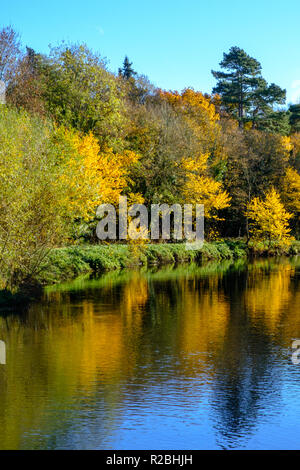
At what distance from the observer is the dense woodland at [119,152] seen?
23.9m

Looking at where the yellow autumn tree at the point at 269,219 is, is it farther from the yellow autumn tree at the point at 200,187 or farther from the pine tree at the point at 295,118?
the pine tree at the point at 295,118

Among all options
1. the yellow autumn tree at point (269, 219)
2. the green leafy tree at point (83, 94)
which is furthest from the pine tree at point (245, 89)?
the green leafy tree at point (83, 94)

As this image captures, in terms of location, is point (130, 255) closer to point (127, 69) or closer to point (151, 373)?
point (151, 373)

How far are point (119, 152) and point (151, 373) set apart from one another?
2970cm

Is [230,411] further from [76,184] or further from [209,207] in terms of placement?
[209,207]

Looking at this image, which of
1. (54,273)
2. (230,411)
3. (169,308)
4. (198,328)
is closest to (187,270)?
(54,273)

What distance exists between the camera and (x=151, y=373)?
1499 cm

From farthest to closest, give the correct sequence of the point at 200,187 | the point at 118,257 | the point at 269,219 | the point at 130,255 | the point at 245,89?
the point at 245,89 < the point at 269,219 < the point at 200,187 < the point at 130,255 < the point at 118,257

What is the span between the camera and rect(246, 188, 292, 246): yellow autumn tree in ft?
176

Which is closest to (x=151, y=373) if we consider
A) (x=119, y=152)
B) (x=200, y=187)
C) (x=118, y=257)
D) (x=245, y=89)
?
(x=118, y=257)

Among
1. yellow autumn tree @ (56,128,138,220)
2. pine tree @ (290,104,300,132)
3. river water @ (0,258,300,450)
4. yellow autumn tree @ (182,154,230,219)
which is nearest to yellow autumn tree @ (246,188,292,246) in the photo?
yellow autumn tree @ (182,154,230,219)

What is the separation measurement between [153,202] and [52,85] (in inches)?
445

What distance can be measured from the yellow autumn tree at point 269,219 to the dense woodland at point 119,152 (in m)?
0.12

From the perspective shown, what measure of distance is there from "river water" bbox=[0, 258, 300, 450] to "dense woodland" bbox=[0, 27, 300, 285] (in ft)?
15.0
